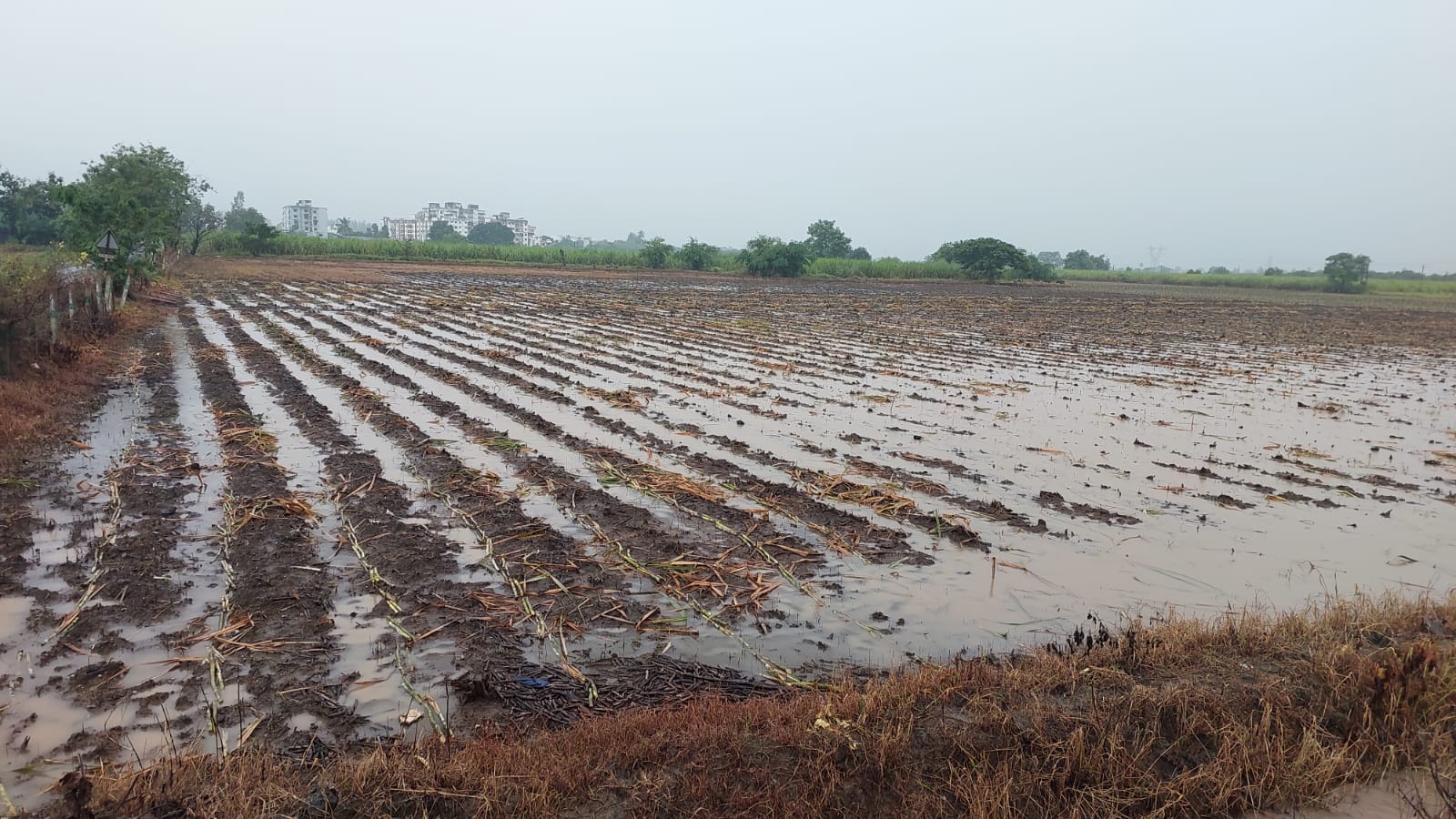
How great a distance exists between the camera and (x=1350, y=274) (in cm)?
5656

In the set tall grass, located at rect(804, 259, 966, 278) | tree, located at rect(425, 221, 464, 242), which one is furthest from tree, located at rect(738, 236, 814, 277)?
tree, located at rect(425, 221, 464, 242)

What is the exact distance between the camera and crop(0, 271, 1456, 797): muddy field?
3660mm

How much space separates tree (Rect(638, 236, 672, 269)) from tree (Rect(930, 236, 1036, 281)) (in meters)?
20.7

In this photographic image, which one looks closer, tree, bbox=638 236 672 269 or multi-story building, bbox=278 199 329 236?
tree, bbox=638 236 672 269

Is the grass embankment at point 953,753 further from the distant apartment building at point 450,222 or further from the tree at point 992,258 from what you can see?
the distant apartment building at point 450,222

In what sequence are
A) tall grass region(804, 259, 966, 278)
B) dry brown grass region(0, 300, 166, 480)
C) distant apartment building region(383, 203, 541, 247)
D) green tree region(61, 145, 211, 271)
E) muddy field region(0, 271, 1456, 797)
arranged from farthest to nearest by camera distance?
distant apartment building region(383, 203, 541, 247) → tall grass region(804, 259, 966, 278) → green tree region(61, 145, 211, 271) → dry brown grass region(0, 300, 166, 480) → muddy field region(0, 271, 1456, 797)

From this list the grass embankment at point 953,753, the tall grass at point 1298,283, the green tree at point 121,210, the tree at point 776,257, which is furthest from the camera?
the tall grass at point 1298,283

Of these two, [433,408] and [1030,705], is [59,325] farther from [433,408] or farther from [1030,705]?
[1030,705]

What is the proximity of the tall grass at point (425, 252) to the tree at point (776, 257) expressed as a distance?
10.7 metres

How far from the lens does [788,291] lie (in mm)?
36812

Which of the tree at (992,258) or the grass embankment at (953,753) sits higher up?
the tree at (992,258)

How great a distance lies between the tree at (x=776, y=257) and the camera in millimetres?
50438

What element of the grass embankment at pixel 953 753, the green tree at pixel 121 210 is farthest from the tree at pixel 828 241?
the grass embankment at pixel 953 753

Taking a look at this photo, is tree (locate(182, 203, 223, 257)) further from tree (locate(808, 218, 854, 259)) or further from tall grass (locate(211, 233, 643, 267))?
tree (locate(808, 218, 854, 259))
